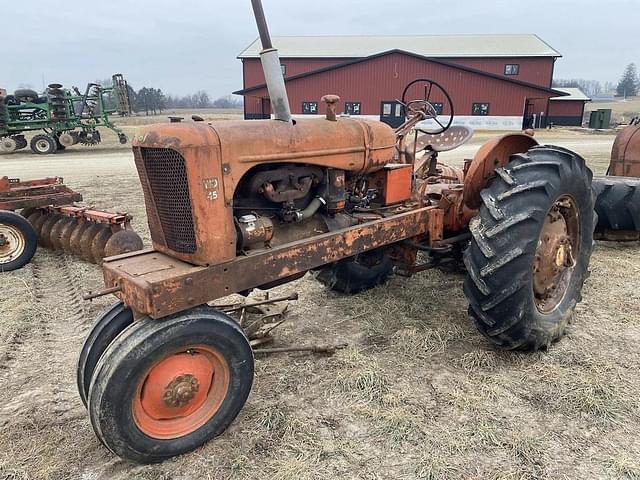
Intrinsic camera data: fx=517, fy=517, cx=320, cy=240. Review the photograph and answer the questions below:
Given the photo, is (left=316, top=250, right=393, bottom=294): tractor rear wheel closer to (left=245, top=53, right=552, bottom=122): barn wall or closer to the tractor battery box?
the tractor battery box

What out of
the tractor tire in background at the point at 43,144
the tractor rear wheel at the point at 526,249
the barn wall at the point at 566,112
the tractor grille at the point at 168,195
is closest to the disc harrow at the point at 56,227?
the tractor grille at the point at 168,195

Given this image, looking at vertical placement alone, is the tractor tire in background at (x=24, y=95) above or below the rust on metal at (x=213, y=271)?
above

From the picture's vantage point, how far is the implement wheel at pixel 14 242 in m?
5.55

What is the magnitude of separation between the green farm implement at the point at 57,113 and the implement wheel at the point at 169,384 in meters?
17.4

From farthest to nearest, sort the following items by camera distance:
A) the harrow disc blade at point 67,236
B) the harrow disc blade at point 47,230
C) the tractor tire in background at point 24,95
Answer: the tractor tire in background at point 24,95
the harrow disc blade at point 47,230
the harrow disc blade at point 67,236

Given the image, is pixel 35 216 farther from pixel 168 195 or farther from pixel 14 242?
pixel 168 195

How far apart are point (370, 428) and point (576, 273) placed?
2.20 meters

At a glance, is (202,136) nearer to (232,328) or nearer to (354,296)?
(232,328)

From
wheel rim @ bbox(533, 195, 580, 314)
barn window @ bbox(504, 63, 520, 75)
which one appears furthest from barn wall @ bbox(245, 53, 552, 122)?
wheel rim @ bbox(533, 195, 580, 314)

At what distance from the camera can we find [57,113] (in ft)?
56.9

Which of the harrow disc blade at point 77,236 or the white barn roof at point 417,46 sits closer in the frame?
the harrow disc blade at point 77,236

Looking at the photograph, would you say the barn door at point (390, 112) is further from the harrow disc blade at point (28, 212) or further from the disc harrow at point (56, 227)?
the disc harrow at point (56, 227)

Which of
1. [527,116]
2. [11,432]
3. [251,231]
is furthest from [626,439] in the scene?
[527,116]

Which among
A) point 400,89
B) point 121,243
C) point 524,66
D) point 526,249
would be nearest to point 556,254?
point 526,249
